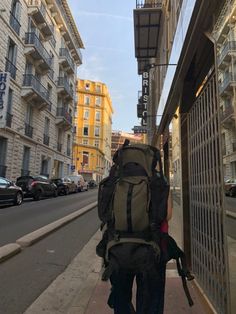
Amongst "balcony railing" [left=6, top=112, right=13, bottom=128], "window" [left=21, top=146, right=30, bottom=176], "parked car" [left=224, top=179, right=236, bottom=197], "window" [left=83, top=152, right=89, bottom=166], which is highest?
"window" [left=83, top=152, right=89, bottom=166]

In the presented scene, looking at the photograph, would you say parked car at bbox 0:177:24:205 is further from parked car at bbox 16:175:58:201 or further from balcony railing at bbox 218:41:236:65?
balcony railing at bbox 218:41:236:65

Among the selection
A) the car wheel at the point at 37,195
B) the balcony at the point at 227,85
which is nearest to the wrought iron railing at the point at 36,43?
the car wheel at the point at 37,195

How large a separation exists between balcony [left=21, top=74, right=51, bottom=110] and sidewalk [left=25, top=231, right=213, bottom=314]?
27684 mm

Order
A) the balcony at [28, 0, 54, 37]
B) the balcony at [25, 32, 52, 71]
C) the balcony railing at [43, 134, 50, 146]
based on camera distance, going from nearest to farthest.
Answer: the balcony at [25, 32, 52, 71]
the balcony at [28, 0, 54, 37]
the balcony railing at [43, 134, 50, 146]

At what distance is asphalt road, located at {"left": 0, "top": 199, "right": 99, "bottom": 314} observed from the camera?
15.4 ft

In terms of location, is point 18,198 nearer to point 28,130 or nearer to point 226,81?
point 28,130

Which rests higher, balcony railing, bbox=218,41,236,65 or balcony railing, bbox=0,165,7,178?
balcony railing, bbox=0,165,7,178

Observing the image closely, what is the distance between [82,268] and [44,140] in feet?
110

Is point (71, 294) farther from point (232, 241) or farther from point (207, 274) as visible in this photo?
point (232, 241)

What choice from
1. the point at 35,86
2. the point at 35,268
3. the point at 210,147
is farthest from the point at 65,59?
the point at 210,147

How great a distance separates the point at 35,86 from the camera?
33.8 metres

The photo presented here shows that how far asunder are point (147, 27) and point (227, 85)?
17.4 metres

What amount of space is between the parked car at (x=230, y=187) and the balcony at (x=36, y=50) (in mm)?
31688

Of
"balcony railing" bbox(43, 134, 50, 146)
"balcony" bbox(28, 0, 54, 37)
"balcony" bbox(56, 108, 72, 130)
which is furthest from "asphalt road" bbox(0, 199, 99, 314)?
"balcony" bbox(56, 108, 72, 130)
